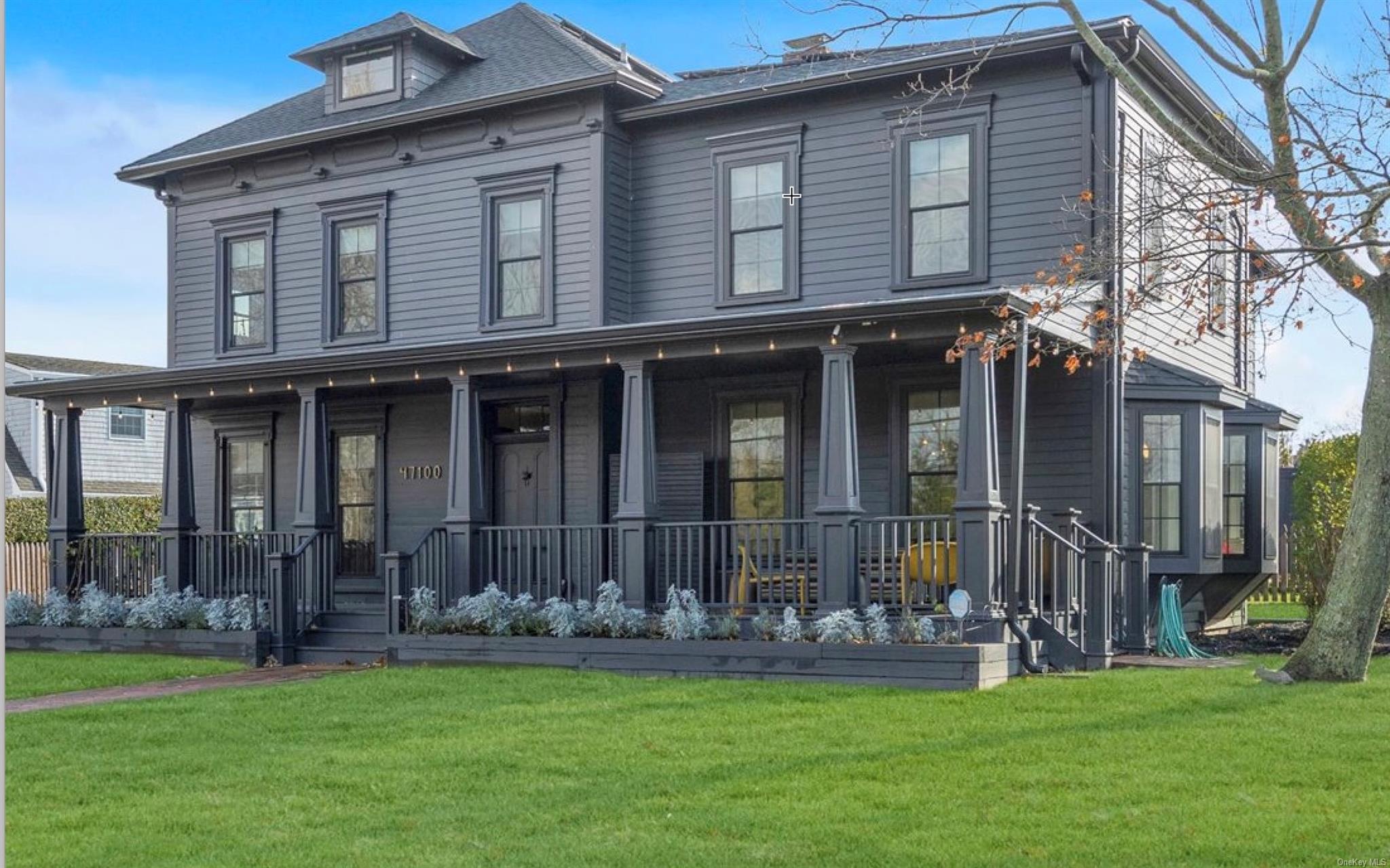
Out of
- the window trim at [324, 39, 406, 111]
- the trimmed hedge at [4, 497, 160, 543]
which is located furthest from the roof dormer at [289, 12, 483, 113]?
the trimmed hedge at [4, 497, 160, 543]

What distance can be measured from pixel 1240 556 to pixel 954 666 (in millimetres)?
6408

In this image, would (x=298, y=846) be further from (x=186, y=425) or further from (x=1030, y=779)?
(x=186, y=425)

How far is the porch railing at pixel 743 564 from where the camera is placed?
1348 centimetres

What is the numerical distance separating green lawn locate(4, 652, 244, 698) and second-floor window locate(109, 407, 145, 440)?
21.0 metres

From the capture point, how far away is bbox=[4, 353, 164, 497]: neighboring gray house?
3488 centimetres

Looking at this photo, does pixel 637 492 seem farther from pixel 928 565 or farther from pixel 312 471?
pixel 312 471

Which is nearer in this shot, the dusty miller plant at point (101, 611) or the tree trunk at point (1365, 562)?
the tree trunk at point (1365, 562)

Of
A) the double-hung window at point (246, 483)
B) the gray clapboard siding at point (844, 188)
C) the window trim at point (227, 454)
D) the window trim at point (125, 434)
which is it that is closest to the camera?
the gray clapboard siding at point (844, 188)

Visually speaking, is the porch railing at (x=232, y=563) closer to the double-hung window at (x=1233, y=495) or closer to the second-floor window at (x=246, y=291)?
the second-floor window at (x=246, y=291)

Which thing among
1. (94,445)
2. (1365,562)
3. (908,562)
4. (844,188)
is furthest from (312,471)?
(94,445)

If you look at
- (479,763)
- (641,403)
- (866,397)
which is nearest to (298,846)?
(479,763)

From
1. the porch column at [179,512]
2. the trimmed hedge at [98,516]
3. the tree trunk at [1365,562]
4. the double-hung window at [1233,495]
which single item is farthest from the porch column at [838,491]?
the trimmed hedge at [98,516]

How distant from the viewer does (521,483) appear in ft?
58.1

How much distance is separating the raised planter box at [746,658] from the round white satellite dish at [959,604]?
29 cm
